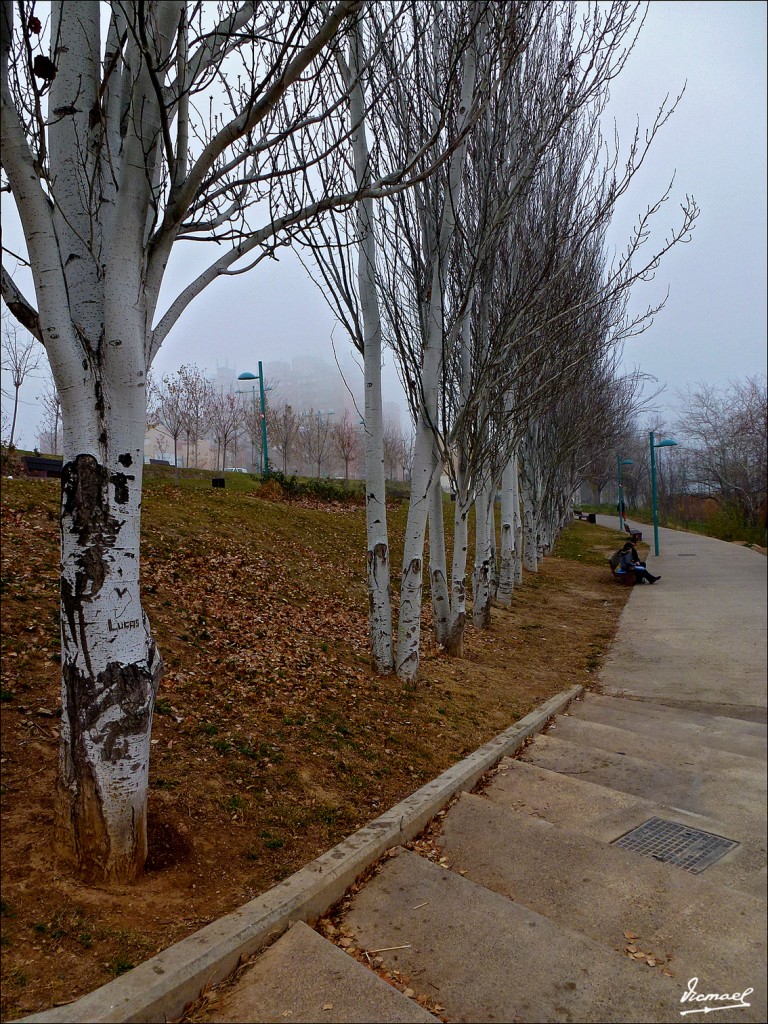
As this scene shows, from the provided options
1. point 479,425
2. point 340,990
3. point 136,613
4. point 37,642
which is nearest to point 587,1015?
point 340,990

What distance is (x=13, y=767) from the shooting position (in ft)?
10.3

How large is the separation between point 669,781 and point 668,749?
0.34 feet

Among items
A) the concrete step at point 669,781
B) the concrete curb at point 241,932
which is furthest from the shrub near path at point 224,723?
the concrete step at point 669,781

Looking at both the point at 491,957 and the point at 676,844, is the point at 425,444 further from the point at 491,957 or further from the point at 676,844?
the point at 491,957

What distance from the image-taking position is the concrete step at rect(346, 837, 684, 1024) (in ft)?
4.99

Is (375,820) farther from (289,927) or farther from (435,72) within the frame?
(435,72)

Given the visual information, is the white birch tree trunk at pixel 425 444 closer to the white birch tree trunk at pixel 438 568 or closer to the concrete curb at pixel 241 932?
the white birch tree trunk at pixel 438 568

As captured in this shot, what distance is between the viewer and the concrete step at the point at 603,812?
1484mm

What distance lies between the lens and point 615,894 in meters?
2.10

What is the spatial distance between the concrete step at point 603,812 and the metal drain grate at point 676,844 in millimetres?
24

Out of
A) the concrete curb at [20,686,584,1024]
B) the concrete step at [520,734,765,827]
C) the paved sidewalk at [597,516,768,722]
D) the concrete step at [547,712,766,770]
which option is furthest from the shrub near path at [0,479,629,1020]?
the paved sidewalk at [597,516,768,722]

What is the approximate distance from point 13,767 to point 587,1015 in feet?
9.02

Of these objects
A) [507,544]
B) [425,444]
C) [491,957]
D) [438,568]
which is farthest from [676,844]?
[507,544]

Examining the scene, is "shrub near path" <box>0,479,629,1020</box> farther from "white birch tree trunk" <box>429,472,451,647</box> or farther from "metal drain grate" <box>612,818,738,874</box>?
"metal drain grate" <box>612,818,738,874</box>
